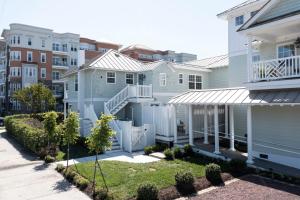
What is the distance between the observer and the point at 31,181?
13086mm

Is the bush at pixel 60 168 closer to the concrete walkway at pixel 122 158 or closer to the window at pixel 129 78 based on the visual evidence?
the concrete walkway at pixel 122 158

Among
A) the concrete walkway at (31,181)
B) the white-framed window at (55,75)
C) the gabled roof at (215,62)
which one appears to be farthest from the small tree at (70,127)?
the white-framed window at (55,75)

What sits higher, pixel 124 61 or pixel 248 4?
pixel 248 4

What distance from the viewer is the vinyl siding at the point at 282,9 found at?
1451 cm

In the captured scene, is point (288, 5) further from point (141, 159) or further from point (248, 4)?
point (141, 159)

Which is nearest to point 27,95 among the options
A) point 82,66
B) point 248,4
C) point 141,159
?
point 82,66

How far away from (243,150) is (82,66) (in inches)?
648

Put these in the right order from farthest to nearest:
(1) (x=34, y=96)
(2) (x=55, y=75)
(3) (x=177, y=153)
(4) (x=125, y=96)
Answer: (2) (x=55, y=75), (1) (x=34, y=96), (4) (x=125, y=96), (3) (x=177, y=153)

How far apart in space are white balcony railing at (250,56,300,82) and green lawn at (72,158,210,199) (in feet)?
18.9

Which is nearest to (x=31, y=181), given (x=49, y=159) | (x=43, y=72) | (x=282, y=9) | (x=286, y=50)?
(x=49, y=159)

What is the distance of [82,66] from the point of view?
26.3 meters

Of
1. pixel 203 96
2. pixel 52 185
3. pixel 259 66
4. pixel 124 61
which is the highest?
pixel 124 61

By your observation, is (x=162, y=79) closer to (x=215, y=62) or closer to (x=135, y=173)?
(x=215, y=62)

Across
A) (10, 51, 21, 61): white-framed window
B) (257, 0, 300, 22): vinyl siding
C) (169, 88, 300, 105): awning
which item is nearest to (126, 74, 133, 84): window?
(169, 88, 300, 105): awning
